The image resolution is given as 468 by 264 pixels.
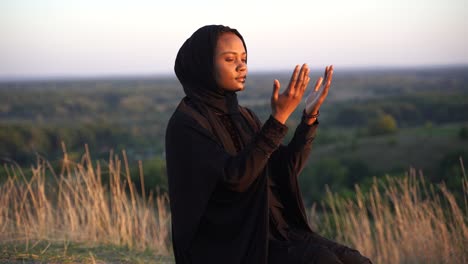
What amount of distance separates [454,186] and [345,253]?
1085cm

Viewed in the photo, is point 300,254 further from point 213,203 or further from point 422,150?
point 422,150

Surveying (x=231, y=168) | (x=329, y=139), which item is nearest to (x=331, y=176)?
(x=329, y=139)

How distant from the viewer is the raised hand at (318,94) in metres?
2.58

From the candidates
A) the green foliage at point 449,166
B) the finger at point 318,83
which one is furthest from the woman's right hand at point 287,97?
the green foliage at point 449,166

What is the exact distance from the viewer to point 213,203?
2.56 metres

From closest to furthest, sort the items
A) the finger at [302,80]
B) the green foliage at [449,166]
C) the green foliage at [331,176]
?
the finger at [302,80] < the green foliage at [449,166] < the green foliage at [331,176]

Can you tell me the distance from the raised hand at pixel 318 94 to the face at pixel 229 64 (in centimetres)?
35

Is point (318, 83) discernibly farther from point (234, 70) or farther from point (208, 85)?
point (208, 85)

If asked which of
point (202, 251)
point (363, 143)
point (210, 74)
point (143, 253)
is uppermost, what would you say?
point (210, 74)

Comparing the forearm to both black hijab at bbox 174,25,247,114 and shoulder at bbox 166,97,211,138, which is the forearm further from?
black hijab at bbox 174,25,247,114

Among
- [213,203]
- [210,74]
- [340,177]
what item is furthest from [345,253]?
[340,177]

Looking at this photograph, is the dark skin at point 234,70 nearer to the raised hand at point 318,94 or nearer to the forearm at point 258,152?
the raised hand at point 318,94

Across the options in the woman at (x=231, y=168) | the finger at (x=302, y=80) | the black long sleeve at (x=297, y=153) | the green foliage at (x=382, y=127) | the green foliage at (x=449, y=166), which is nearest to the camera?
the finger at (x=302, y=80)

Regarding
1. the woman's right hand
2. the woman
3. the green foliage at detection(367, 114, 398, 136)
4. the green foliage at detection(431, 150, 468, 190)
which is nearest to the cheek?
the woman
